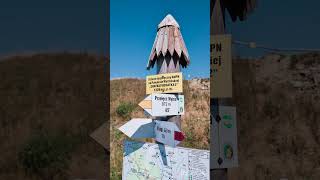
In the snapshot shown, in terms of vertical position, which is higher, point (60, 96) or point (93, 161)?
point (60, 96)

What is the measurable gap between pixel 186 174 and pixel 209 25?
150cm

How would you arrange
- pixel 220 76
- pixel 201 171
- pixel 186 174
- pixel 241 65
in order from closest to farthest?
pixel 220 76
pixel 201 171
pixel 186 174
pixel 241 65

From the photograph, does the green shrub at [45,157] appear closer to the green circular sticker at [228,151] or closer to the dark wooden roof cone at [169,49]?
the dark wooden roof cone at [169,49]

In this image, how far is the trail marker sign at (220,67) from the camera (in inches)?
Result: 133

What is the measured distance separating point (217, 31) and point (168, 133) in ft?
4.02

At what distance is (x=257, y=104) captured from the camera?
6449 mm

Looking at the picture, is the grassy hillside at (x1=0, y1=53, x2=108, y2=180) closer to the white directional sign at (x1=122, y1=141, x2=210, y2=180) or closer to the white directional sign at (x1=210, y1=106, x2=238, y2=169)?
the white directional sign at (x1=122, y1=141, x2=210, y2=180)

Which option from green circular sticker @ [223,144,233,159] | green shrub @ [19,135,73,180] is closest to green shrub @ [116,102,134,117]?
green circular sticker @ [223,144,233,159]

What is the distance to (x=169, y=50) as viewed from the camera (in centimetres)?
425

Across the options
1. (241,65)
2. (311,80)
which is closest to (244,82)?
(241,65)

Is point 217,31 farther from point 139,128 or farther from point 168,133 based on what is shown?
point 139,128

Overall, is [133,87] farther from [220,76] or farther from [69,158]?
[69,158]

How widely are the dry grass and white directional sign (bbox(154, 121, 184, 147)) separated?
0.07m

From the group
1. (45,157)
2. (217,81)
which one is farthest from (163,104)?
(45,157)
